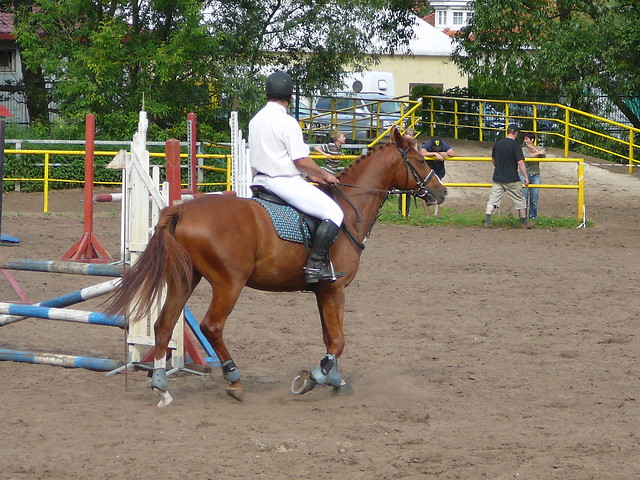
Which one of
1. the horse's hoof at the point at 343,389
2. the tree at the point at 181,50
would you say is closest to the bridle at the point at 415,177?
the horse's hoof at the point at 343,389

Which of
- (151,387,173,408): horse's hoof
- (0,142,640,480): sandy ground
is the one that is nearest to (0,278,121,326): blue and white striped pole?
(0,142,640,480): sandy ground

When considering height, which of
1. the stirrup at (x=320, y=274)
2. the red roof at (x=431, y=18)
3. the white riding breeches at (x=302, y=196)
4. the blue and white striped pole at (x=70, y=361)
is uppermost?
the red roof at (x=431, y=18)

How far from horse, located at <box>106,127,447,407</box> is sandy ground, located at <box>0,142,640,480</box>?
293mm

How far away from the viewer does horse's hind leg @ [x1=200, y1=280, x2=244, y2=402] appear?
21.7 feet

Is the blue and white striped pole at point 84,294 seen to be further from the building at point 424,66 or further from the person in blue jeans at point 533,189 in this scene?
the building at point 424,66

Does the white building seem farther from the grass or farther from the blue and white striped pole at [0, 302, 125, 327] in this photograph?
the blue and white striped pole at [0, 302, 125, 327]

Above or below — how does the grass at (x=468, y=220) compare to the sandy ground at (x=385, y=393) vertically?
above

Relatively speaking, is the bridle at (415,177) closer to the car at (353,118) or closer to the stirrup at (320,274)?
the stirrup at (320,274)

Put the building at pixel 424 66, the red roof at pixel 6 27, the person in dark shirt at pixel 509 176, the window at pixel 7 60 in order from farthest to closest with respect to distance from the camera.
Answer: the building at pixel 424 66 → the window at pixel 7 60 → the red roof at pixel 6 27 → the person in dark shirt at pixel 509 176

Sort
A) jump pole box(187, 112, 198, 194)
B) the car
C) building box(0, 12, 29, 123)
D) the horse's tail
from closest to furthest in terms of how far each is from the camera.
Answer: the horse's tail → jump pole box(187, 112, 198, 194) → the car → building box(0, 12, 29, 123)

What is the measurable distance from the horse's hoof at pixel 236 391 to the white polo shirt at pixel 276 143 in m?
1.57

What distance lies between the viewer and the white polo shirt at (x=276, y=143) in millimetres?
6762

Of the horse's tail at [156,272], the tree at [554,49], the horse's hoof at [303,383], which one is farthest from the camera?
the tree at [554,49]

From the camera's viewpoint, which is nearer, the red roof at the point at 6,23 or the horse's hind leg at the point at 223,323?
the horse's hind leg at the point at 223,323
